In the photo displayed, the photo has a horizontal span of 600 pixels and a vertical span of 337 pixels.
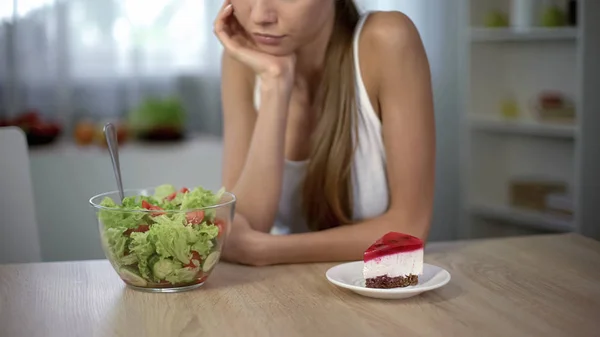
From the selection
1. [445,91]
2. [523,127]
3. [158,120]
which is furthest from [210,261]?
[445,91]

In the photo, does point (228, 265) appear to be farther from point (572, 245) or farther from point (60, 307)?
point (572, 245)

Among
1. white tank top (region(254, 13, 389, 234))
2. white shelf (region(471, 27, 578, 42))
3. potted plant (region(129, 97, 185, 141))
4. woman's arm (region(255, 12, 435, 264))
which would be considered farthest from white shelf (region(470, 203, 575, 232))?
woman's arm (region(255, 12, 435, 264))

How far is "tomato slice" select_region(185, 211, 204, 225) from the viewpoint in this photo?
4.37ft

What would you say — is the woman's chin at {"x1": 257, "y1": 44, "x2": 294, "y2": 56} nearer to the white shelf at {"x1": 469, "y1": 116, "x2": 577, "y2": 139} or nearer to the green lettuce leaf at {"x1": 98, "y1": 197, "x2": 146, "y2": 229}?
the green lettuce leaf at {"x1": 98, "y1": 197, "x2": 146, "y2": 229}

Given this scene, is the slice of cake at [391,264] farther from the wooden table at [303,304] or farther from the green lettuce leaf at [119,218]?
the green lettuce leaf at [119,218]

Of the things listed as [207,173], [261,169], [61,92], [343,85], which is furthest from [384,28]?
[61,92]

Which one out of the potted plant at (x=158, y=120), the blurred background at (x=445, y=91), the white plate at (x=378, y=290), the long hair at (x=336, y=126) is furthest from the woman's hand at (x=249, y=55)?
the potted plant at (x=158, y=120)

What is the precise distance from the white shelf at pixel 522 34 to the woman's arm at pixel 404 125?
195 centimetres

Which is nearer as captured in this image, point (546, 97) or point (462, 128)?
point (546, 97)

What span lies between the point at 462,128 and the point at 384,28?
7.98 ft

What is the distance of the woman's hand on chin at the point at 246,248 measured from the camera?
1538mm

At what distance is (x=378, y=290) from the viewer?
1280mm

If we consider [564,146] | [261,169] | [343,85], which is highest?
[343,85]

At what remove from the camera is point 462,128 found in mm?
4125
